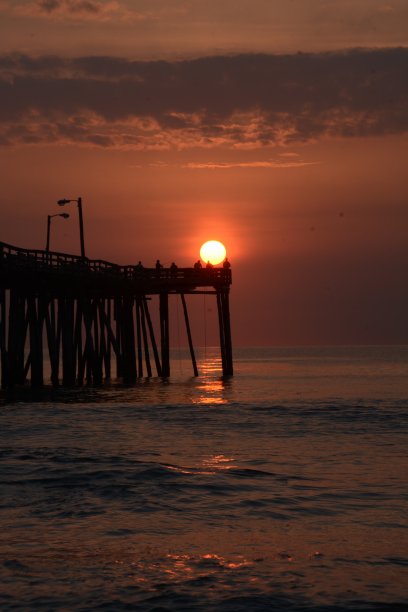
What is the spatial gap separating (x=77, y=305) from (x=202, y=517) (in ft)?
119

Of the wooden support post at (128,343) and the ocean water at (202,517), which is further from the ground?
the wooden support post at (128,343)

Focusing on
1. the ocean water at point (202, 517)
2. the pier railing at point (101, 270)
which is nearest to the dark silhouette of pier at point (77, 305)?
the pier railing at point (101, 270)

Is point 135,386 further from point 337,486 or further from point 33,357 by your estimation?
→ point 337,486

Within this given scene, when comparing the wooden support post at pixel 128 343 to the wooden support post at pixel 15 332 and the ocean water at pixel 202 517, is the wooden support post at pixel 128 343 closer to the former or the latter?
the wooden support post at pixel 15 332

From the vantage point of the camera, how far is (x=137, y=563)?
35.7 feet

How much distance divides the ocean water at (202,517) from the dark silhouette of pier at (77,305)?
15.0 meters

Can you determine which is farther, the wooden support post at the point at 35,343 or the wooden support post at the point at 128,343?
the wooden support post at the point at 128,343

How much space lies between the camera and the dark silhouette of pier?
41.5 metres

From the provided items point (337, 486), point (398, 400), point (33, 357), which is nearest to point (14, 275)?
point (33, 357)

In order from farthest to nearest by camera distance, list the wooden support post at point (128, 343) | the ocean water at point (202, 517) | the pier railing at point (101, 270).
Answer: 1. the wooden support post at point (128, 343)
2. the pier railing at point (101, 270)
3. the ocean water at point (202, 517)

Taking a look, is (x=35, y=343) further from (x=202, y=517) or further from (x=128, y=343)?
(x=202, y=517)

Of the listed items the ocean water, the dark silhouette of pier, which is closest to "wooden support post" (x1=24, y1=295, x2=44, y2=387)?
the dark silhouette of pier

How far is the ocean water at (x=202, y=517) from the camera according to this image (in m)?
9.77

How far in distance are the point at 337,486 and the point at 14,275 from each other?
84.2ft
